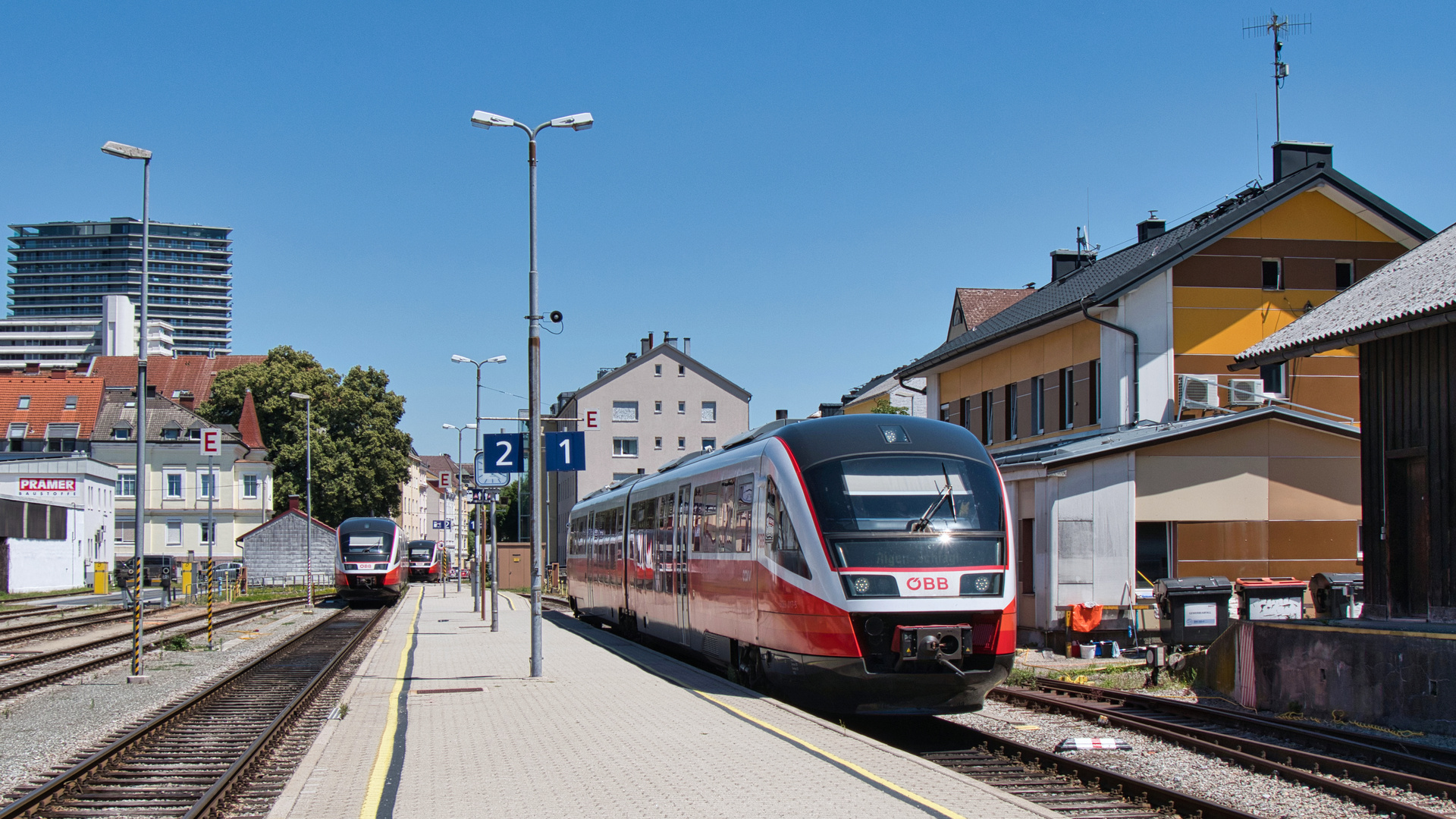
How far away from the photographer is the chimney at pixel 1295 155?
26.3 metres

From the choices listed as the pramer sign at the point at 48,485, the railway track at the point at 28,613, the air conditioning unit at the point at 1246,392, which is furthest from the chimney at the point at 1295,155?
the pramer sign at the point at 48,485

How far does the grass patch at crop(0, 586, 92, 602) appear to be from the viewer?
44.9m

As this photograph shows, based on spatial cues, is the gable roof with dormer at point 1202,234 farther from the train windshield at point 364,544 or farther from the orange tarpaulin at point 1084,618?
the train windshield at point 364,544

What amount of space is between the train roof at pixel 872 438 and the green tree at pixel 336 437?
58.7 metres

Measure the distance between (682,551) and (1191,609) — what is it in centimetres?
763

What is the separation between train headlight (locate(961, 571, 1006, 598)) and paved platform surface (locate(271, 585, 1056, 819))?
1831 mm

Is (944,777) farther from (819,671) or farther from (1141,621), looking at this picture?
(1141,621)

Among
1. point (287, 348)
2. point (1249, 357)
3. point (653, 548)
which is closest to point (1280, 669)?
point (1249, 357)

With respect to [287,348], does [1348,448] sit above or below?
below

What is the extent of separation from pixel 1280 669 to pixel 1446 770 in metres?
4.38

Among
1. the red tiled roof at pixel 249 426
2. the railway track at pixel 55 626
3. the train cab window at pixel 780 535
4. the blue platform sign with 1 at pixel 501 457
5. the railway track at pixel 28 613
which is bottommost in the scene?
the railway track at pixel 28 613

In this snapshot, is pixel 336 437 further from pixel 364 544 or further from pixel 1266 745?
pixel 1266 745

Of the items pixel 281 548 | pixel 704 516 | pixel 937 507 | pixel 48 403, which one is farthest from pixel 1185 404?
pixel 48 403

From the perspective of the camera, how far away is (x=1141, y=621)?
65.8 feet
